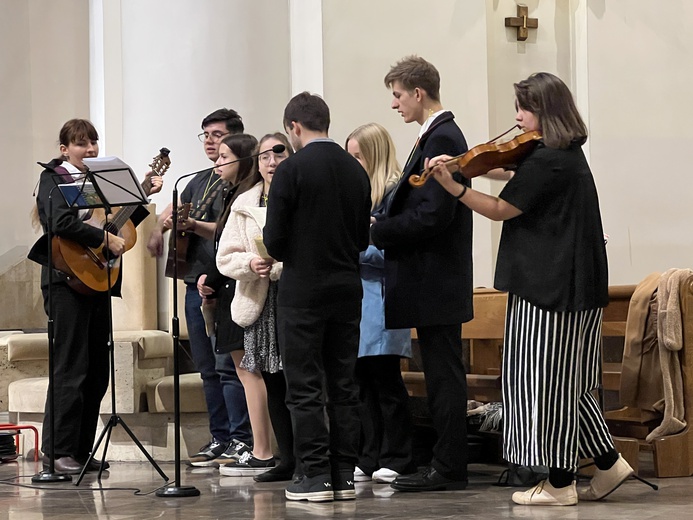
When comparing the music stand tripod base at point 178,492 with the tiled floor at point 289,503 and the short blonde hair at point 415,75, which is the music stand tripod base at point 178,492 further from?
the short blonde hair at point 415,75

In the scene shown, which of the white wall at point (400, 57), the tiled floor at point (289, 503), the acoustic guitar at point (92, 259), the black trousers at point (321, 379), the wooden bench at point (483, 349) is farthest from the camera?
the white wall at point (400, 57)

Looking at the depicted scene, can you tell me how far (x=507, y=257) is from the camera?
4555 mm

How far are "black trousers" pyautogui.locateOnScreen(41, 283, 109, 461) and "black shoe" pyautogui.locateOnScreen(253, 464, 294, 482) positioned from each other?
1.05 metres

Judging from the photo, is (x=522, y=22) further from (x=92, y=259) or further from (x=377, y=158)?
(x=92, y=259)

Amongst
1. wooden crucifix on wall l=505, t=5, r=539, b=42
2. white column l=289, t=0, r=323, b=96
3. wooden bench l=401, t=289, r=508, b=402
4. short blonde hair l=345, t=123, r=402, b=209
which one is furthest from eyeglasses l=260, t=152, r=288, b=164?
wooden crucifix on wall l=505, t=5, r=539, b=42

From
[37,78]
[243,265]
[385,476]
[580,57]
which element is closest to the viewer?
[385,476]

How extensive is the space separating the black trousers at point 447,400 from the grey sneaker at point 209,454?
1636 mm

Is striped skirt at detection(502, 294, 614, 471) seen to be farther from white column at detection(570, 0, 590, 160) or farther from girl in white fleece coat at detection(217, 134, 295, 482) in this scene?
white column at detection(570, 0, 590, 160)

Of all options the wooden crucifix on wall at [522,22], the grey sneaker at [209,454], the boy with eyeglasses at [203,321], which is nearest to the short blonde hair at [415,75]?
the boy with eyeglasses at [203,321]

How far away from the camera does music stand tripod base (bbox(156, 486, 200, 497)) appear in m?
4.93

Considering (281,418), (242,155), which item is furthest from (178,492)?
(242,155)

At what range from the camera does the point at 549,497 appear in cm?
447

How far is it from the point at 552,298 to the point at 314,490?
1.23 metres

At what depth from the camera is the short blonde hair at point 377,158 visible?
540 cm
